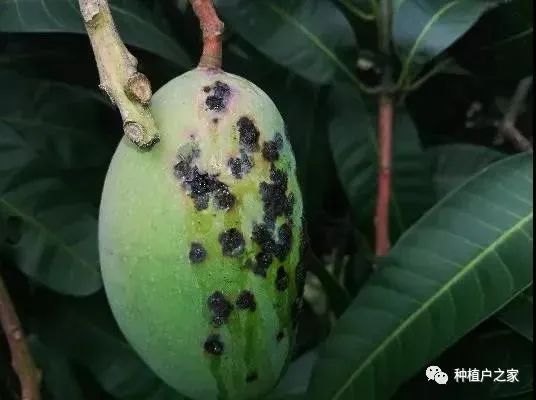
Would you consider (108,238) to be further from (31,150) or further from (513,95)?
(513,95)

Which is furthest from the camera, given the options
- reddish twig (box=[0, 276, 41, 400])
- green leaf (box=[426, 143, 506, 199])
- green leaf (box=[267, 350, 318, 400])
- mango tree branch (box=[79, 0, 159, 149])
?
green leaf (box=[426, 143, 506, 199])

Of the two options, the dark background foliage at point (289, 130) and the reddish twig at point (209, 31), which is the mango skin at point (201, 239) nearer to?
the reddish twig at point (209, 31)

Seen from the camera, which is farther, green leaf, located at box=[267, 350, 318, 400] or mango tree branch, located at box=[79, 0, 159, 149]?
green leaf, located at box=[267, 350, 318, 400]

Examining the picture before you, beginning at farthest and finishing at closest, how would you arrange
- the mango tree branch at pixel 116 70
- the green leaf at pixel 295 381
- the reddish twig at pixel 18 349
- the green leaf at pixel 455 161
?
the green leaf at pixel 455 161
the green leaf at pixel 295 381
the reddish twig at pixel 18 349
the mango tree branch at pixel 116 70

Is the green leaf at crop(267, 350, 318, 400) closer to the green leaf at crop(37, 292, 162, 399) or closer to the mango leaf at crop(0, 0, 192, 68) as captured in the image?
the green leaf at crop(37, 292, 162, 399)

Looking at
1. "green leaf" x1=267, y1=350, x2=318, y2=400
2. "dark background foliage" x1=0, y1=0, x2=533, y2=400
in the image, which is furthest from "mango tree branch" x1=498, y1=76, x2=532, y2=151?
"green leaf" x1=267, y1=350, x2=318, y2=400

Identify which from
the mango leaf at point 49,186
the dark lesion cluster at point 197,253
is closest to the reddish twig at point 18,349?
the mango leaf at point 49,186

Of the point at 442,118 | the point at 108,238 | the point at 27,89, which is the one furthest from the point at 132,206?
the point at 442,118
